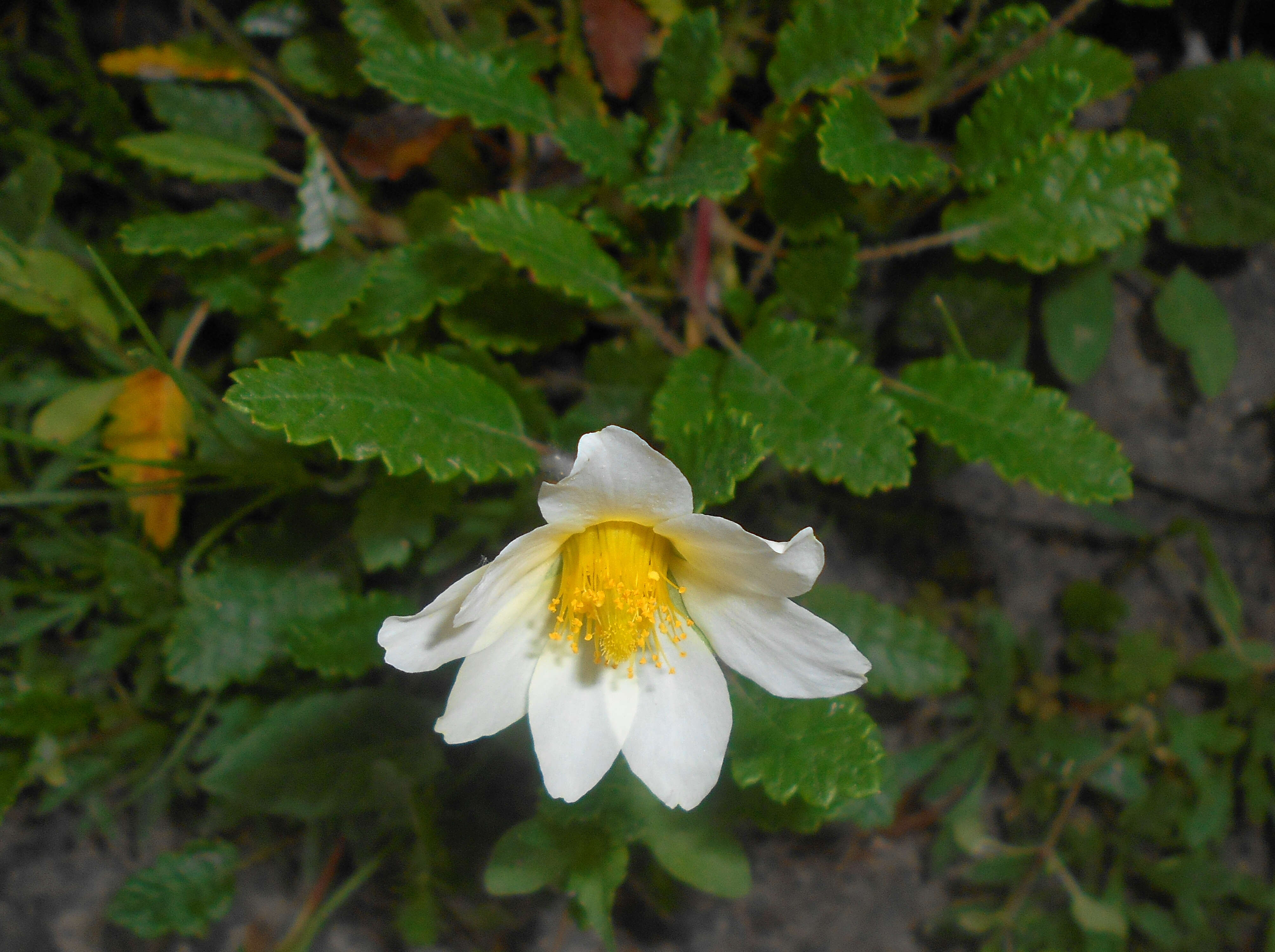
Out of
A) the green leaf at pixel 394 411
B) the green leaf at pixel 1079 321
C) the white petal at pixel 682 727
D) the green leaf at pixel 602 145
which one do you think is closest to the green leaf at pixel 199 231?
the green leaf at pixel 394 411

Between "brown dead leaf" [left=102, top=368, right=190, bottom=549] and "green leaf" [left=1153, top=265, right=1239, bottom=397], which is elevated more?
"green leaf" [left=1153, top=265, right=1239, bottom=397]

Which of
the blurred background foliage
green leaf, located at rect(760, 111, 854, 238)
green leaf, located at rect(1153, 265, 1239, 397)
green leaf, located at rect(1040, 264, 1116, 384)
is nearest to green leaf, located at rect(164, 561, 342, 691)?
the blurred background foliage

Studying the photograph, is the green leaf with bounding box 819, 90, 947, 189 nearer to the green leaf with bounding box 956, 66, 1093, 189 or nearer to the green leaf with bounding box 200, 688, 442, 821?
the green leaf with bounding box 956, 66, 1093, 189

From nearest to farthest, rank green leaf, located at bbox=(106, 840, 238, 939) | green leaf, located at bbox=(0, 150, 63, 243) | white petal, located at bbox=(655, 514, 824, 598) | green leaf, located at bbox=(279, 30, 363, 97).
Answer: white petal, located at bbox=(655, 514, 824, 598) → green leaf, located at bbox=(0, 150, 63, 243) → green leaf, located at bbox=(279, 30, 363, 97) → green leaf, located at bbox=(106, 840, 238, 939)

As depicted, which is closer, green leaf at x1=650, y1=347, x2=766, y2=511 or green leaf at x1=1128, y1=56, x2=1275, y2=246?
green leaf at x1=650, y1=347, x2=766, y2=511

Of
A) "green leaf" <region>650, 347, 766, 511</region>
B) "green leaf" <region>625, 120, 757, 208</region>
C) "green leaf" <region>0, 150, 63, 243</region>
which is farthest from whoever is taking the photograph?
"green leaf" <region>0, 150, 63, 243</region>

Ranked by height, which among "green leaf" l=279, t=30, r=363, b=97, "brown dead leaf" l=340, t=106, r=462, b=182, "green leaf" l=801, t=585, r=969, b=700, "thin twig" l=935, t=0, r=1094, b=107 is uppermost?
"thin twig" l=935, t=0, r=1094, b=107

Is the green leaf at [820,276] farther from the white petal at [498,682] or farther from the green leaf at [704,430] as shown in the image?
the white petal at [498,682]

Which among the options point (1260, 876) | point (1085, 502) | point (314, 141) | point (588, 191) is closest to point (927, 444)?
point (1085, 502)

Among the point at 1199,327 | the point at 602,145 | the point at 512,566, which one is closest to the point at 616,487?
the point at 512,566
